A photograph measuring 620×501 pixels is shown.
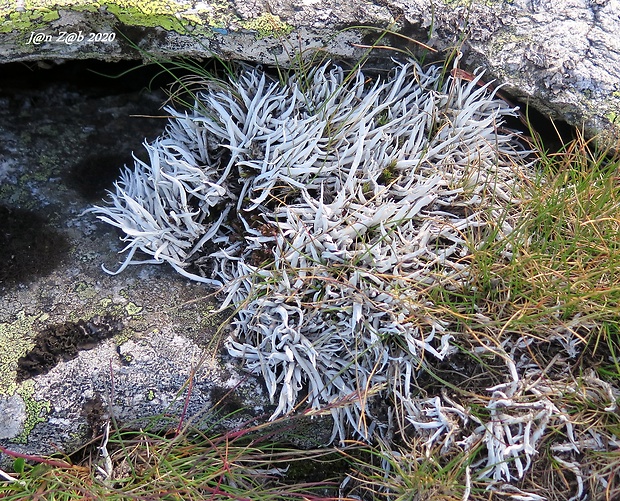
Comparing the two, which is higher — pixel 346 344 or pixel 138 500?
pixel 346 344

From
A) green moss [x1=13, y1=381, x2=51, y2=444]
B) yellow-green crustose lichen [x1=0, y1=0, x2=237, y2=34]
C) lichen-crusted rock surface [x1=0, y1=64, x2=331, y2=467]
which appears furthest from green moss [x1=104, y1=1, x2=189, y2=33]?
green moss [x1=13, y1=381, x2=51, y2=444]

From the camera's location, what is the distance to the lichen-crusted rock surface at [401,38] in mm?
2143

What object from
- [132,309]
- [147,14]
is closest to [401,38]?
[147,14]

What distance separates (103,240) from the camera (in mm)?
2383

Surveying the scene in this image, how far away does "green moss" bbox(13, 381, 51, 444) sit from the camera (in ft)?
6.60

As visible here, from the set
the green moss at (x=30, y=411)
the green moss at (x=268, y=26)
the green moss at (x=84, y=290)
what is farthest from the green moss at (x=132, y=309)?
the green moss at (x=268, y=26)

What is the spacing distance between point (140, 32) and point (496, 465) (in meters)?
1.94

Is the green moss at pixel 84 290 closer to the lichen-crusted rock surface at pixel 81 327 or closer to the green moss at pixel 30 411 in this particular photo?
the lichen-crusted rock surface at pixel 81 327

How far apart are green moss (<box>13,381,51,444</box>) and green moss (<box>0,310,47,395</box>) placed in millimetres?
42

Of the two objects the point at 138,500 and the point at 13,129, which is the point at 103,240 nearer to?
the point at 13,129

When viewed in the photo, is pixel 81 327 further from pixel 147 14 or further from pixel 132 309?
pixel 147 14

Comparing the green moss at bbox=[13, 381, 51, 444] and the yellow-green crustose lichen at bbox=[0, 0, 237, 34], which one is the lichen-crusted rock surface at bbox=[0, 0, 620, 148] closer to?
the yellow-green crustose lichen at bbox=[0, 0, 237, 34]

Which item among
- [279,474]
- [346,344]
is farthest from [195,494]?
[346,344]

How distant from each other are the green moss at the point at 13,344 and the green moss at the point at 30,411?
1.6 inches
